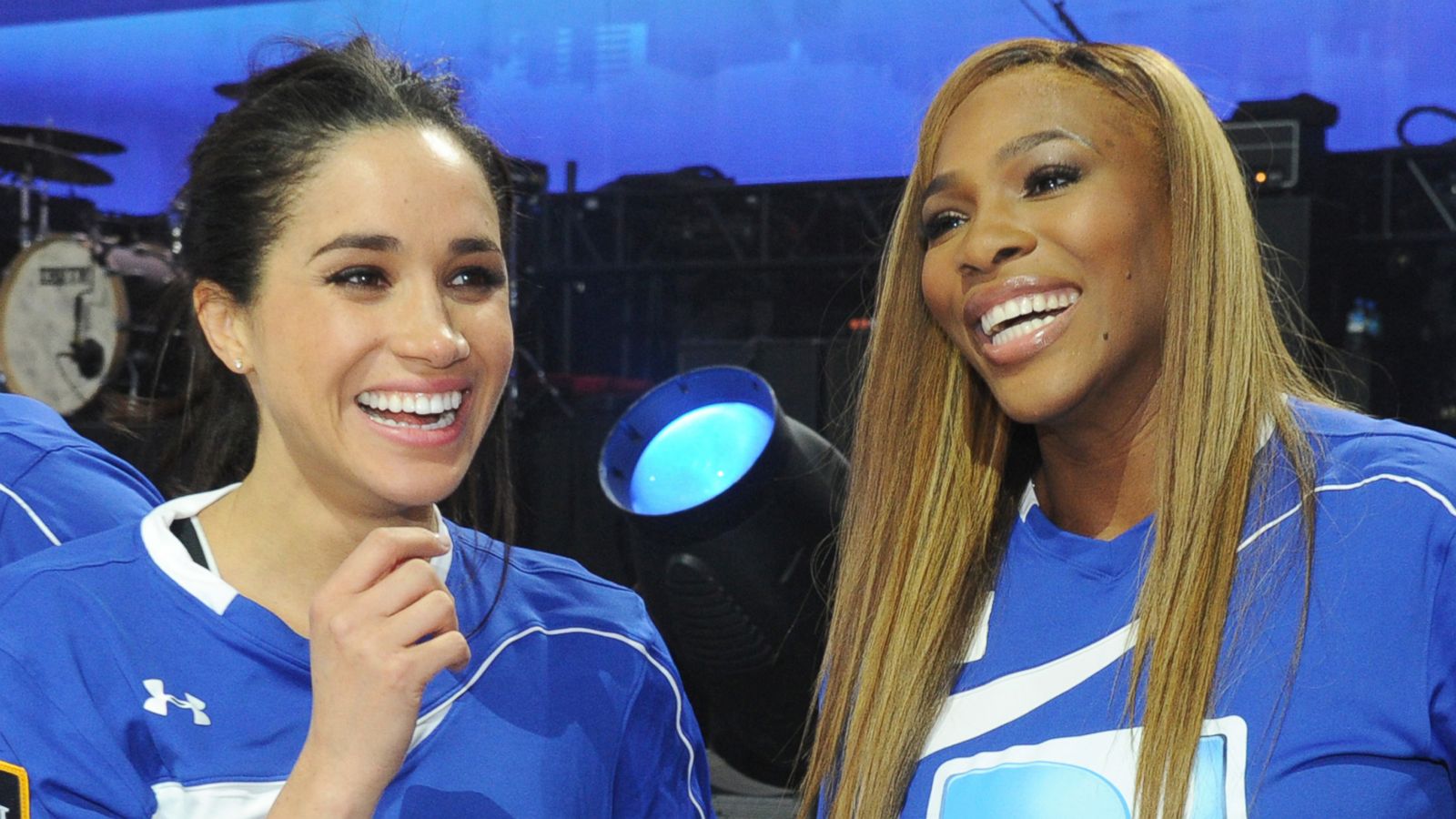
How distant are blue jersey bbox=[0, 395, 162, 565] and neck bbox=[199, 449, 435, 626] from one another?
38cm

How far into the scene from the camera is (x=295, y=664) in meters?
1.30

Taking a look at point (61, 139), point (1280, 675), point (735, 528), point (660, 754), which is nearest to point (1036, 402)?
point (1280, 675)

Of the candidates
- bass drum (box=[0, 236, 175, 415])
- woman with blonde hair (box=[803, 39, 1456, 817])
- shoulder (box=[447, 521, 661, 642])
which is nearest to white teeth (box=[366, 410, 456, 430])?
shoulder (box=[447, 521, 661, 642])

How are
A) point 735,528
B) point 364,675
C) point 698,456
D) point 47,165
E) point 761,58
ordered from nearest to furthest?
point 364,675
point 735,528
point 698,456
point 761,58
point 47,165

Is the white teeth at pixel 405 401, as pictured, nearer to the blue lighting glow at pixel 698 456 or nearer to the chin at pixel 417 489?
the chin at pixel 417 489

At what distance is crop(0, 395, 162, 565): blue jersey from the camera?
Answer: 167 centimetres

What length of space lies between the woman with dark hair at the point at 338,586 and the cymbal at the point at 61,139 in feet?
20.9

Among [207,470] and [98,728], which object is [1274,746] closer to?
[98,728]

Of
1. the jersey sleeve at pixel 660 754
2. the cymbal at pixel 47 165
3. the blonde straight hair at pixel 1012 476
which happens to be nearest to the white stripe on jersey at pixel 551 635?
the jersey sleeve at pixel 660 754

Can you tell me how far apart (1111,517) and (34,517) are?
1230 millimetres

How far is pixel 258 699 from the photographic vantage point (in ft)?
4.20

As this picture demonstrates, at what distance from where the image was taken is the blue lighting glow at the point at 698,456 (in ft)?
8.75

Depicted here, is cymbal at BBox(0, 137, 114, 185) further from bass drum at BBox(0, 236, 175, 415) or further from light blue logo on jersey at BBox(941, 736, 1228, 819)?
light blue logo on jersey at BBox(941, 736, 1228, 819)

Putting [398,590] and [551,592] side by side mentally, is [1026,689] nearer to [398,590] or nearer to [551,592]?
[551,592]
